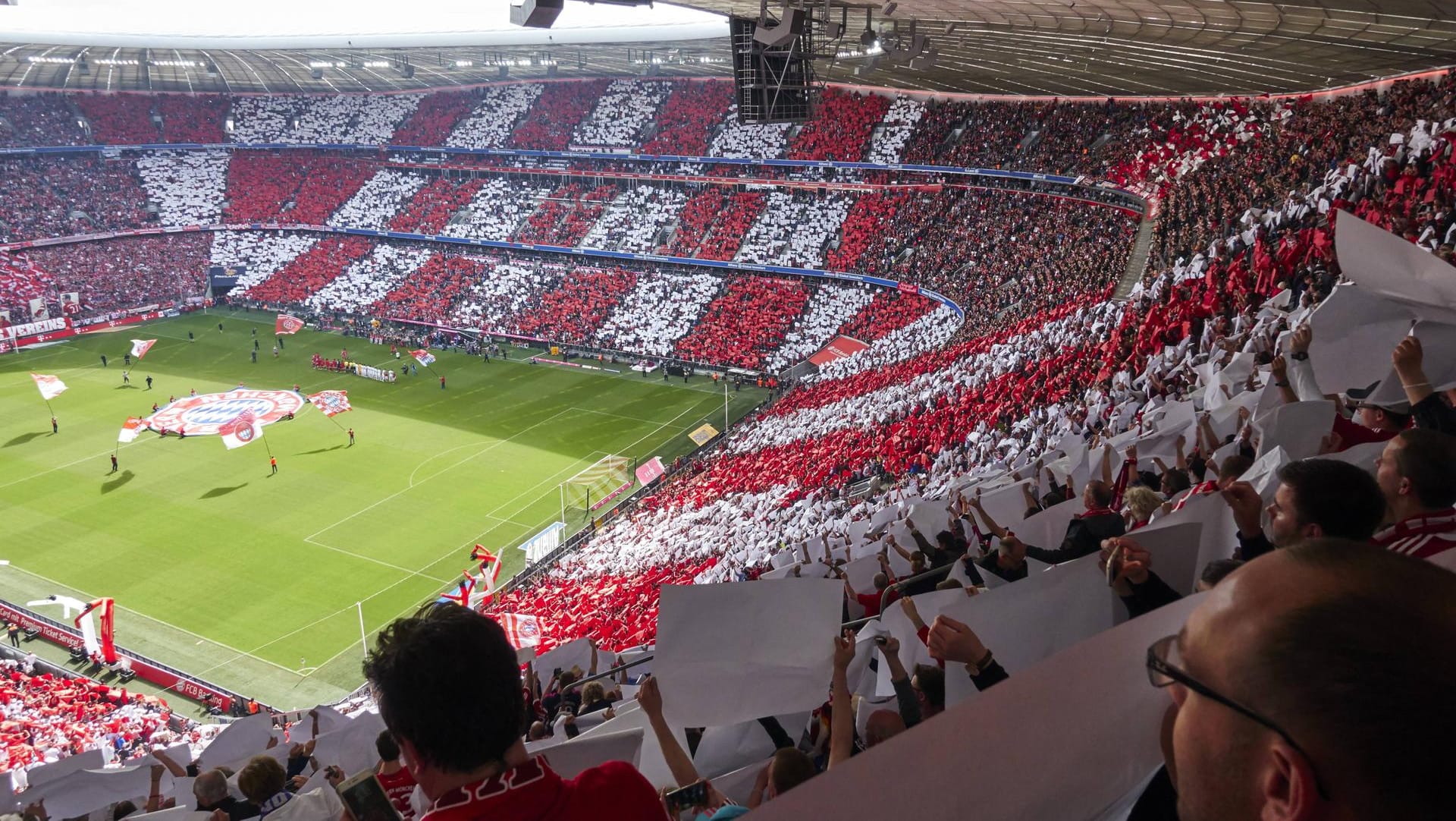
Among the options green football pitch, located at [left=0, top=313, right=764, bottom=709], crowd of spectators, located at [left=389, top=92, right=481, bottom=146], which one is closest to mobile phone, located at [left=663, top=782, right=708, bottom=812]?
green football pitch, located at [left=0, top=313, right=764, bottom=709]

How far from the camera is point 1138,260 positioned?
25.7 m

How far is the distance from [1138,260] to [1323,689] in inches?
1063

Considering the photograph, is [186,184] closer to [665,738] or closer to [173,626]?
[173,626]

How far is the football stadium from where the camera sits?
82.4 inches

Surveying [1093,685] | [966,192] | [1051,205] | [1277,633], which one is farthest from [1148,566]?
[966,192]

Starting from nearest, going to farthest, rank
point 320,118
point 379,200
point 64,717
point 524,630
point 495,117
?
point 524,630 → point 64,717 → point 495,117 → point 379,200 → point 320,118

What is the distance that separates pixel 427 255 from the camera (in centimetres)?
5691

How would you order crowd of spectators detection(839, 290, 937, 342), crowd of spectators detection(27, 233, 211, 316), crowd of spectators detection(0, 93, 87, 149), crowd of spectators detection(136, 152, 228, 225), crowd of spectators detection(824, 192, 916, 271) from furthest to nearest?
crowd of spectators detection(136, 152, 228, 225)
crowd of spectators detection(0, 93, 87, 149)
crowd of spectators detection(27, 233, 211, 316)
crowd of spectators detection(824, 192, 916, 271)
crowd of spectators detection(839, 290, 937, 342)

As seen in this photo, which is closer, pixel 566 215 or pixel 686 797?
pixel 686 797

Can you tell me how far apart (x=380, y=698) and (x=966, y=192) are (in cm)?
4337

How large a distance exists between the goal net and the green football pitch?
0.69 m

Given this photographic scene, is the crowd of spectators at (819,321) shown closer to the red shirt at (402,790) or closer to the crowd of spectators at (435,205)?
the crowd of spectators at (435,205)

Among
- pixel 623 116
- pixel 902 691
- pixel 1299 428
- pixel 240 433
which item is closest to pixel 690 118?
pixel 623 116

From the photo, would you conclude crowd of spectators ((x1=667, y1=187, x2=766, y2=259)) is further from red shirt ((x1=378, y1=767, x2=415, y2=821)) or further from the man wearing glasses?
the man wearing glasses
